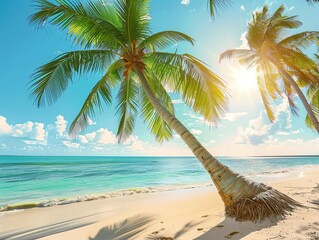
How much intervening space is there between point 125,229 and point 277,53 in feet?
34.0

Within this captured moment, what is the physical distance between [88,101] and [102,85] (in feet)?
2.59

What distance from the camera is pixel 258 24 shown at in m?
11.5

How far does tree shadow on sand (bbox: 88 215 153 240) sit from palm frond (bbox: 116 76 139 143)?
3.32 meters

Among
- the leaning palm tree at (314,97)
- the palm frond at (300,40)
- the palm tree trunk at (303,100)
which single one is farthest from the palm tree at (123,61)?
the leaning palm tree at (314,97)

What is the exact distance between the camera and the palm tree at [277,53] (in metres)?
10.3

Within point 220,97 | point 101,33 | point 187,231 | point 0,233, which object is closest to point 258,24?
point 220,97

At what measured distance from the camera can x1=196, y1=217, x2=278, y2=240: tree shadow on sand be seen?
3344mm

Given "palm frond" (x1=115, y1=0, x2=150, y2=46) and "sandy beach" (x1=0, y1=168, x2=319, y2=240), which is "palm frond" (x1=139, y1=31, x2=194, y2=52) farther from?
"sandy beach" (x1=0, y1=168, x2=319, y2=240)

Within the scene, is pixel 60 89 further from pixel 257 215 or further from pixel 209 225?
pixel 257 215

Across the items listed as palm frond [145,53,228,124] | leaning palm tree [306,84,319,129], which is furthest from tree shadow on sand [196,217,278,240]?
leaning palm tree [306,84,319,129]

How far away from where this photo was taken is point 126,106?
8.09 m

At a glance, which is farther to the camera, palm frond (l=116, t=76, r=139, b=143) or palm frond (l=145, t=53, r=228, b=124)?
palm frond (l=116, t=76, r=139, b=143)

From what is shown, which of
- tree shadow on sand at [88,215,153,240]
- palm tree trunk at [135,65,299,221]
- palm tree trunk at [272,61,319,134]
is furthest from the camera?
palm tree trunk at [272,61,319,134]

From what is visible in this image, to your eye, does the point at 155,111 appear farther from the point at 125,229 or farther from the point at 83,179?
the point at 83,179
